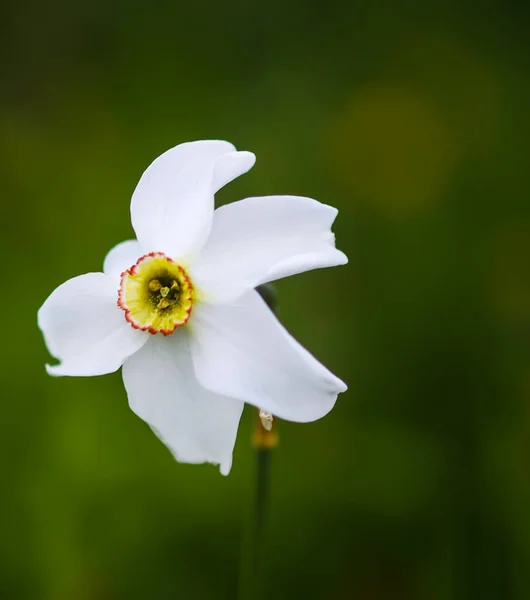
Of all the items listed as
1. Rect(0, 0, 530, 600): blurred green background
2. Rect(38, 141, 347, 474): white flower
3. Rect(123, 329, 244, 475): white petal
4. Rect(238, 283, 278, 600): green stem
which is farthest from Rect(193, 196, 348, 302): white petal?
Rect(0, 0, 530, 600): blurred green background

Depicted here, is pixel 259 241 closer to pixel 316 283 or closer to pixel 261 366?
pixel 261 366

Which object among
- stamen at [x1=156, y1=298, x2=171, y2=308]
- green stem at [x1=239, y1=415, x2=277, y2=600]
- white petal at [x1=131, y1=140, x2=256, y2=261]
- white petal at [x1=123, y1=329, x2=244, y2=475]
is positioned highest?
white petal at [x1=131, y1=140, x2=256, y2=261]

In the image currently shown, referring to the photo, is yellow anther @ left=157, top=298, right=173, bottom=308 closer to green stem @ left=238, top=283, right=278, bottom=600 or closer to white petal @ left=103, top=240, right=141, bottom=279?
white petal @ left=103, top=240, right=141, bottom=279

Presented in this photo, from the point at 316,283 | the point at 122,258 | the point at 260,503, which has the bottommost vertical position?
the point at 260,503

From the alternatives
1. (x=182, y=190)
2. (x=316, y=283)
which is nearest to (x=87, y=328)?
(x=182, y=190)

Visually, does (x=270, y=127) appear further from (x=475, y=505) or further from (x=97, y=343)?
(x=97, y=343)

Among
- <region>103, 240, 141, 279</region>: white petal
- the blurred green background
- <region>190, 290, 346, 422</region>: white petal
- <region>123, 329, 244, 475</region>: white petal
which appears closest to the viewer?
<region>190, 290, 346, 422</region>: white petal

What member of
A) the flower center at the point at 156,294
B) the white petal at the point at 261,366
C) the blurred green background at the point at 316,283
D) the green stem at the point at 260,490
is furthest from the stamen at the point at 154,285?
the blurred green background at the point at 316,283
